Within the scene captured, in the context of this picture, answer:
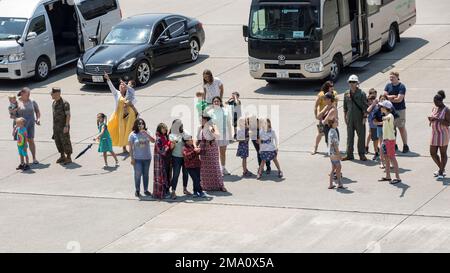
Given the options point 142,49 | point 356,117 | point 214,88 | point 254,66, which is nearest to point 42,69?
point 142,49

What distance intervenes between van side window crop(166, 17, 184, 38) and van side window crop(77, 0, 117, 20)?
2.57 metres

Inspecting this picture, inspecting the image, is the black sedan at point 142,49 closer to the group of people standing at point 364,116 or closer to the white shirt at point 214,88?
the white shirt at point 214,88

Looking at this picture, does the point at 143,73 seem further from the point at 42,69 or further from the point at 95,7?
the point at 95,7

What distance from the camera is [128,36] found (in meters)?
27.7

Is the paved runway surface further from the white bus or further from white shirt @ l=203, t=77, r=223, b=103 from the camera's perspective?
white shirt @ l=203, t=77, r=223, b=103

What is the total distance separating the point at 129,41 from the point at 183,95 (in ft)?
9.13

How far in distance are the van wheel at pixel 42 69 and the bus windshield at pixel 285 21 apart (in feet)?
19.5

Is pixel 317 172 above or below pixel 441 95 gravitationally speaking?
below

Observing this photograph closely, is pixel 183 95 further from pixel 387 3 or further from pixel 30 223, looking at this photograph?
pixel 30 223

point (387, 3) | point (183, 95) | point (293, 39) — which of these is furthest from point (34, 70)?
point (387, 3)

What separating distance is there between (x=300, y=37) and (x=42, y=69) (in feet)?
23.3

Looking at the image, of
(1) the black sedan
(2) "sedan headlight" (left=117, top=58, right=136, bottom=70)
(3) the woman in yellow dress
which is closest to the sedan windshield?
(1) the black sedan

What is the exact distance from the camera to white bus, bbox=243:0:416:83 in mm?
24938

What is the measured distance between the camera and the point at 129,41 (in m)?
27.5
